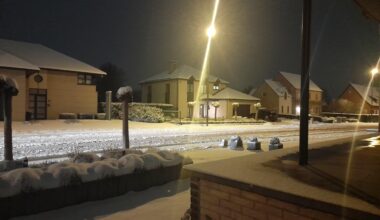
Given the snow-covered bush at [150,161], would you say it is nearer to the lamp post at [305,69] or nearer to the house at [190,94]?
the lamp post at [305,69]

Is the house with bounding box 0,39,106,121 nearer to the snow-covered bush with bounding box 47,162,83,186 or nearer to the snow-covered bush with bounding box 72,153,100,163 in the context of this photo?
the snow-covered bush with bounding box 72,153,100,163

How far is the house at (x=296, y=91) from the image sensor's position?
61.6m

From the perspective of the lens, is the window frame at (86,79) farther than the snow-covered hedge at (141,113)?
Yes

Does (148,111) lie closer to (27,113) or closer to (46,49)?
(27,113)

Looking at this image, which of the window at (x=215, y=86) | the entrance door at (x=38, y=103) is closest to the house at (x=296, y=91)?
the window at (x=215, y=86)

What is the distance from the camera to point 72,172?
19.9ft

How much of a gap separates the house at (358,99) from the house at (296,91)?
7.15 metres

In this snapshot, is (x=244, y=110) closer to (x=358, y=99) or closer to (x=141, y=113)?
(x=141, y=113)

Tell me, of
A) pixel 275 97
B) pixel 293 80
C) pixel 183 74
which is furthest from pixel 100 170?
pixel 293 80

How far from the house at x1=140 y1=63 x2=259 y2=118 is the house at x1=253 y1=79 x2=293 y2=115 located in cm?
1156

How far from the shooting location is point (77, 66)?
3353 cm

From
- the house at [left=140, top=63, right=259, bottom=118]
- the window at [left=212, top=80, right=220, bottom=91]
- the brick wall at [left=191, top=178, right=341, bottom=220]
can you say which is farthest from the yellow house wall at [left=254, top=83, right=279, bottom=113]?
the brick wall at [left=191, top=178, right=341, bottom=220]

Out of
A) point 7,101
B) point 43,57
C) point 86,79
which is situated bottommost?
point 7,101

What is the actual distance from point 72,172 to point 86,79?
29613mm
